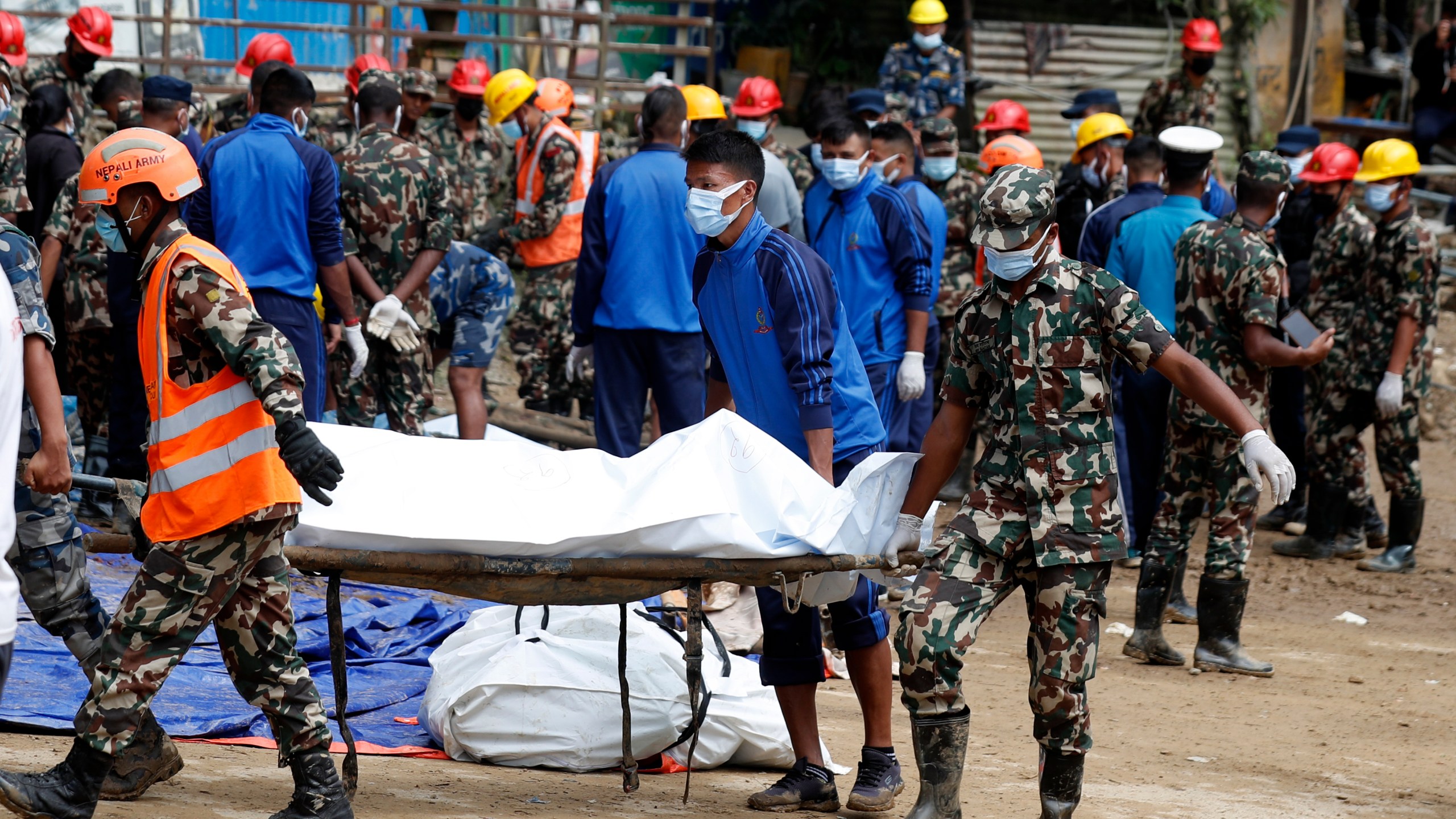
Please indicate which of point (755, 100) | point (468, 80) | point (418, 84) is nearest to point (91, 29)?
point (418, 84)

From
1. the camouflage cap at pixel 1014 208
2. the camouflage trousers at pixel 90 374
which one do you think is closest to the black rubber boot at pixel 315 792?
the camouflage cap at pixel 1014 208

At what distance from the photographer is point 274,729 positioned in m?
4.11

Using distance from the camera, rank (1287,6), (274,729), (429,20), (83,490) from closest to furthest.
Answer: (274,729) → (83,490) → (429,20) → (1287,6)

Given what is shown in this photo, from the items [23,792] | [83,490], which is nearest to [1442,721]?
[23,792]

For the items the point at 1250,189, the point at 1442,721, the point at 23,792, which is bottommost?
the point at 1442,721

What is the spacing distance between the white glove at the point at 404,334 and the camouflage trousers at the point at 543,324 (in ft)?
6.36

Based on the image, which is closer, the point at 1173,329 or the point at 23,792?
the point at 23,792

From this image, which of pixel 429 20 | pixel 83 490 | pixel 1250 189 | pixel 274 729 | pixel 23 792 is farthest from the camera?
pixel 429 20

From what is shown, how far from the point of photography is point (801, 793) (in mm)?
4594

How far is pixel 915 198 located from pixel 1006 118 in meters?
3.10

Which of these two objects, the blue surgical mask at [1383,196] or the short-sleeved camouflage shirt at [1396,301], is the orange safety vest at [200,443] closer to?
the short-sleeved camouflage shirt at [1396,301]

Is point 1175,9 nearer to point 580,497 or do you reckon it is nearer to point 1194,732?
point 1194,732

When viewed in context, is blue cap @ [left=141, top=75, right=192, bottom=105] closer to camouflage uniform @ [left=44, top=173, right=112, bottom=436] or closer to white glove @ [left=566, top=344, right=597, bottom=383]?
camouflage uniform @ [left=44, top=173, right=112, bottom=436]

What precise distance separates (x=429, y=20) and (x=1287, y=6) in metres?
8.95
